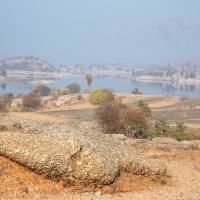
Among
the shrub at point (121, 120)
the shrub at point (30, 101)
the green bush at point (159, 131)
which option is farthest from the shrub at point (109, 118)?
the shrub at point (30, 101)

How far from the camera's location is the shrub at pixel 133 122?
31.9 m

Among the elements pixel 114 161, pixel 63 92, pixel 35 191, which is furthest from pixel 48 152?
pixel 63 92

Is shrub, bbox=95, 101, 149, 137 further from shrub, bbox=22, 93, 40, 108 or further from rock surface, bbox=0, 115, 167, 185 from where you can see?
shrub, bbox=22, 93, 40, 108

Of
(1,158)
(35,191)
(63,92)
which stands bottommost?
(63,92)

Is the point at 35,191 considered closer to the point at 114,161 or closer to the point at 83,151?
the point at 83,151

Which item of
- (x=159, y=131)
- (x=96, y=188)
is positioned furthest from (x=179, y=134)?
(x=96, y=188)

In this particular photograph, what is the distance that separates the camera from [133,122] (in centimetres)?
3212

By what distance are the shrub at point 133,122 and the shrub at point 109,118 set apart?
1.15 meters

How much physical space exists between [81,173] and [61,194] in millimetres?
1105

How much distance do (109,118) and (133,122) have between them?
308 centimetres

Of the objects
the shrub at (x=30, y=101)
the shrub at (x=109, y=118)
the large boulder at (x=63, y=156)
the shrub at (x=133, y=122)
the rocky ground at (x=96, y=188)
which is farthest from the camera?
the shrub at (x=30, y=101)

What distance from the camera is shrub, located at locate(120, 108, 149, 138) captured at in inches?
1257

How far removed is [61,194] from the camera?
12.1m

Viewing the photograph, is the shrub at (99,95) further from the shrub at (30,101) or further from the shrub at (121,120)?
the shrub at (121,120)
